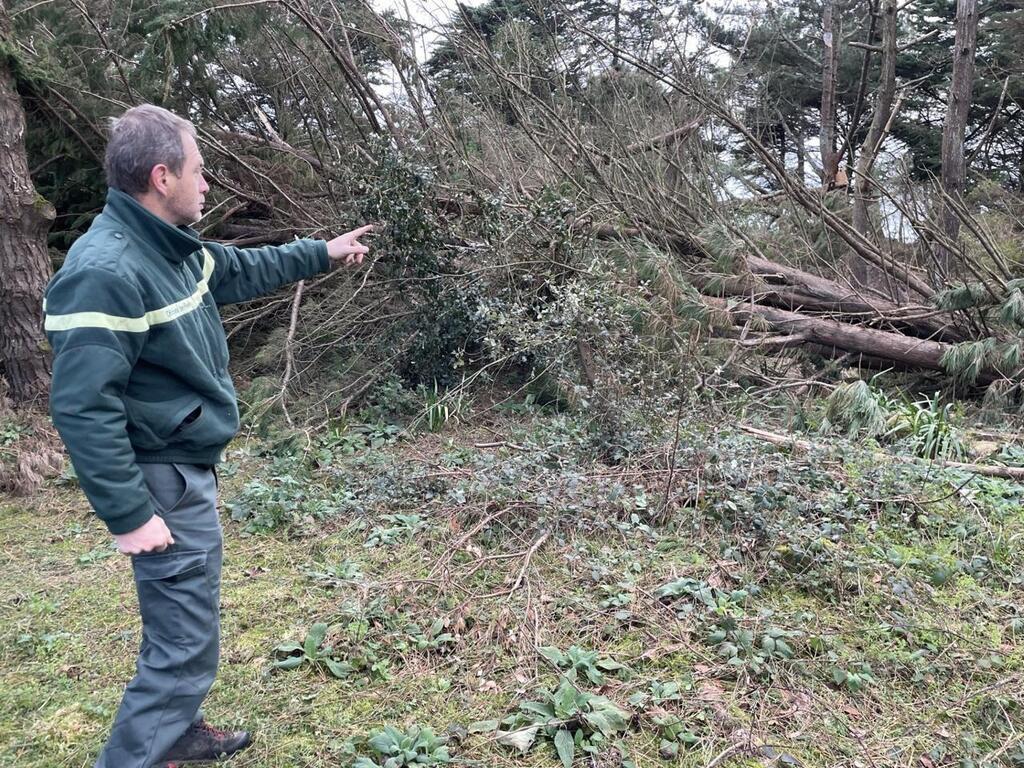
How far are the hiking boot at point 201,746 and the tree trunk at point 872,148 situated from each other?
6936mm

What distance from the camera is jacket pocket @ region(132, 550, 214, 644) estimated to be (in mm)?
1935

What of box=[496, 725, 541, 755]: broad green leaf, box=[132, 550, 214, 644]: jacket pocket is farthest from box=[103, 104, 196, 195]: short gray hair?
box=[496, 725, 541, 755]: broad green leaf

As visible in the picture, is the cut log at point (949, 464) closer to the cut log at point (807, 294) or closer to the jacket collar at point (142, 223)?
the cut log at point (807, 294)

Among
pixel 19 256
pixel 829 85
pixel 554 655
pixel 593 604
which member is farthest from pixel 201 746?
pixel 829 85

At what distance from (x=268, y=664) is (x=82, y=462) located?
1.37 metres

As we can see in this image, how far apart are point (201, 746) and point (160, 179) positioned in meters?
1.68

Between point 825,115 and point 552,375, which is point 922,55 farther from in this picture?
point 552,375

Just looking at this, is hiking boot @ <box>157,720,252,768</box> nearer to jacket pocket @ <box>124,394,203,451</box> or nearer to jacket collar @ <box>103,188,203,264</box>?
jacket pocket @ <box>124,394,203,451</box>

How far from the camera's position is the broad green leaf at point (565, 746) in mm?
2219

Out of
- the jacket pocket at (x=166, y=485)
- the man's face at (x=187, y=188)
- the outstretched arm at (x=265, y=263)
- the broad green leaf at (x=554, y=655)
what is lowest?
the broad green leaf at (x=554, y=655)

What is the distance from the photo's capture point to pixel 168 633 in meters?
1.96

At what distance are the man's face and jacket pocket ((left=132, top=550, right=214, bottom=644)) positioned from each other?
92cm

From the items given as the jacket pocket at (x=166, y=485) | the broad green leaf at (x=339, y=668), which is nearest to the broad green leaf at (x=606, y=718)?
the broad green leaf at (x=339, y=668)

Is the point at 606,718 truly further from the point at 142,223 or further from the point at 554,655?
the point at 142,223
